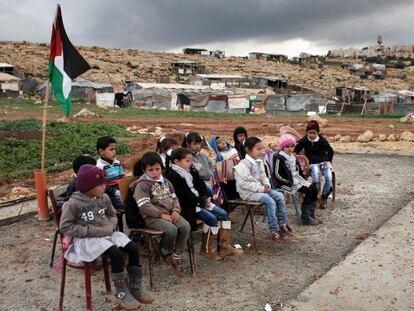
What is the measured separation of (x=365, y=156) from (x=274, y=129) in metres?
10.7

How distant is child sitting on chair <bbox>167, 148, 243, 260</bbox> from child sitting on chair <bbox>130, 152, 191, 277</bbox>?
254 mm

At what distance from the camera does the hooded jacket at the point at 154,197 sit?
4809 mm

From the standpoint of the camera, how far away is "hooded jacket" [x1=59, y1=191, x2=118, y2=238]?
163 inches

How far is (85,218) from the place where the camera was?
13.9 feet

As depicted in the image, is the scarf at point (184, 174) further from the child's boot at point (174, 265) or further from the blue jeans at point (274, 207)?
the blue jeans at point (274, 207)

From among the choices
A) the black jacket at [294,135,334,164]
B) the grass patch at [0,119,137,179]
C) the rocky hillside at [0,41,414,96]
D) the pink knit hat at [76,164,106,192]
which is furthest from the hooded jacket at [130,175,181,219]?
the rocky hillside at [0,41,414,96]

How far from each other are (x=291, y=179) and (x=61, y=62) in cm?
375

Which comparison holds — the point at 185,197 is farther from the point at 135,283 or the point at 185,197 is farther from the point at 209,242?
the point at 135,283

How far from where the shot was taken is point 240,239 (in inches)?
246

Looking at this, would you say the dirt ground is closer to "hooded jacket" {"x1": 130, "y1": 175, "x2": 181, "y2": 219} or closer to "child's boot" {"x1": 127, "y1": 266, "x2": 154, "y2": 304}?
"child's boot" {"x1": 127, "y1": 266, "x2": 154, "y2": 304}

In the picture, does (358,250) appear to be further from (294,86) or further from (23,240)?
(294,86)

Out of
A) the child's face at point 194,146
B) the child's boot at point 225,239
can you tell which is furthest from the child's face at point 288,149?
the child's boot at point 225,239

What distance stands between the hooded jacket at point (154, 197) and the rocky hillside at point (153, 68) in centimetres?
5400

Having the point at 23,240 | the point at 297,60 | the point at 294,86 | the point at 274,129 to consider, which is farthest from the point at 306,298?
the point at 297,60
